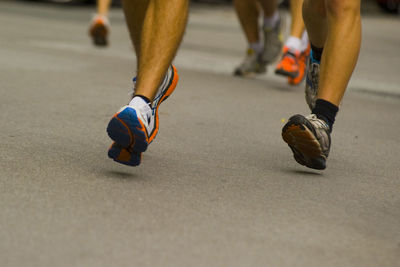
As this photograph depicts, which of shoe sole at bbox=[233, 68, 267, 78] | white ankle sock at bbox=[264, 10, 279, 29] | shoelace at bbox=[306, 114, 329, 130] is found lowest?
shoe sole at bbox=[233, 68, 267, 78]

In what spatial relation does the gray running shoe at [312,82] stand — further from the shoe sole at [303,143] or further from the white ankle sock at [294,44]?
the white ankle sock at [294,44]

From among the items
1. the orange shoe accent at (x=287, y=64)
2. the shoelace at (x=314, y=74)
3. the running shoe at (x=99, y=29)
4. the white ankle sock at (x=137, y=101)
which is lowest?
the running shoe at (x=99, y=29)

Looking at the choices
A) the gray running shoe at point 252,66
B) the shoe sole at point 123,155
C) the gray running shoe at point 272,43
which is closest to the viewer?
the shoe sole at point 123,155

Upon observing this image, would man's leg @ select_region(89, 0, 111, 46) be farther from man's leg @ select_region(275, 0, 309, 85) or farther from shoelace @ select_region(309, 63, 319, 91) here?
shoelace @ select_region(309, 63, 319, 91)

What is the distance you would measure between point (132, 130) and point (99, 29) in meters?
5.39

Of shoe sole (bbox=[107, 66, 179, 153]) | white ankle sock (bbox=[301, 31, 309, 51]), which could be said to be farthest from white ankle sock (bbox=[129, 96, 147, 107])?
white ankle sock (bbox=[301, 31, 309, 51])

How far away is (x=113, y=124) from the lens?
3021 mm

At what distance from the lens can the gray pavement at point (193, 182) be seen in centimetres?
240

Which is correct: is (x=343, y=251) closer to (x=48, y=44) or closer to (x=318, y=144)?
(x=318, y=144)

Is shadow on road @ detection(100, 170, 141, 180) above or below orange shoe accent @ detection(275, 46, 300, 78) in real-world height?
above

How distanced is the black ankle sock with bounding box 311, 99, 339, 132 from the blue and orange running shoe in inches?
27.0

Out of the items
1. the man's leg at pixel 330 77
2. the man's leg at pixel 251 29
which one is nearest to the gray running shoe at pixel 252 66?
the man's leg at pixel 251 29

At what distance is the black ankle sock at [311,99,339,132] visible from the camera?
11.2 feet

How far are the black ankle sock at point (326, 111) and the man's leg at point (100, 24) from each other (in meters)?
4.86
